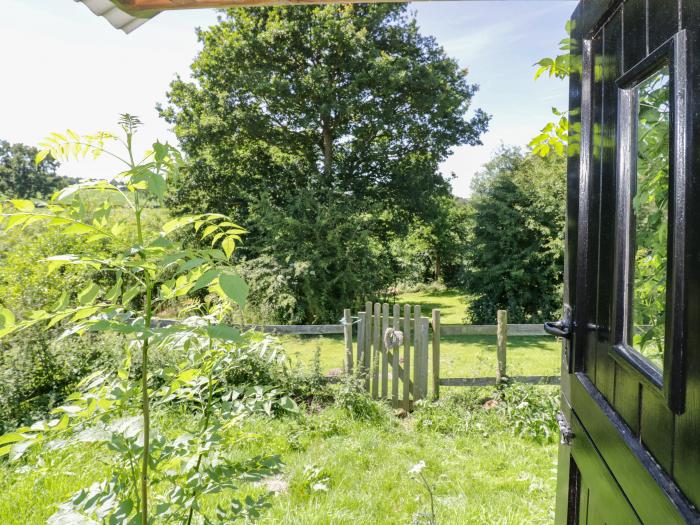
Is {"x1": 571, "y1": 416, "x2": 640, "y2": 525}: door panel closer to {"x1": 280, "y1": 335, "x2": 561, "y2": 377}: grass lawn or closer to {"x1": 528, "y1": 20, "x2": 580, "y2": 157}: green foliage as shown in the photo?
{"x1": 528, "y1": 20, "x2": 580, "y2": 157}: green foliage

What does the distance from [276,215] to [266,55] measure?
528cm

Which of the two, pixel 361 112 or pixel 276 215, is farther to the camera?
pixel 361 112

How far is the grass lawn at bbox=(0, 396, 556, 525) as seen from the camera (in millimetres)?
2725

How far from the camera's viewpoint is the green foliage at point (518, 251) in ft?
37.6

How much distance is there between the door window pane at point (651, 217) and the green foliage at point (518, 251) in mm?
10981

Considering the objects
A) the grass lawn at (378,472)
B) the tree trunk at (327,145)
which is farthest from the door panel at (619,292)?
the tree trunk at (327,145)

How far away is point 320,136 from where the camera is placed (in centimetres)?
1512

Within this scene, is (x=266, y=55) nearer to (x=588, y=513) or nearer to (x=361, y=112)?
(x=361, y=112)

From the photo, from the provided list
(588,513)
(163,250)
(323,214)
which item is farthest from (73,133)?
(323,214)

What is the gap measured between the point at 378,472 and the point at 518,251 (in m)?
9.63

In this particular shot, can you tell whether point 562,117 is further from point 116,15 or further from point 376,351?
point 376,351

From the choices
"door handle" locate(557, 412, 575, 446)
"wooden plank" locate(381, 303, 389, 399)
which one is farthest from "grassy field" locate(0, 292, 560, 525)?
"door handle" locate(557, 412, 575, 446)

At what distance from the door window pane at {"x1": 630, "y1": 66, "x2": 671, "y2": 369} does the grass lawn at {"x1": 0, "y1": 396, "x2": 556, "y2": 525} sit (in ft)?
5.75

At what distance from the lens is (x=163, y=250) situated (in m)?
1.17
